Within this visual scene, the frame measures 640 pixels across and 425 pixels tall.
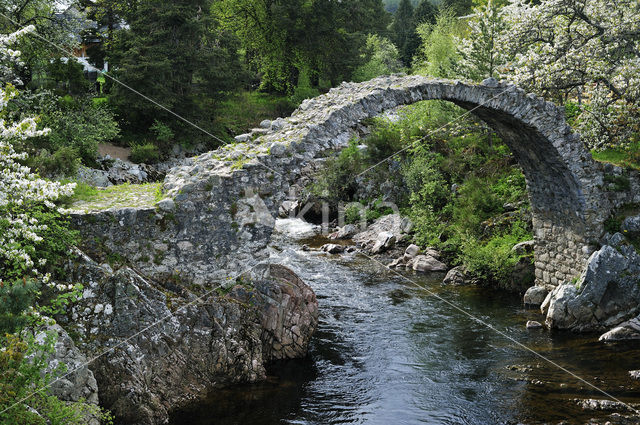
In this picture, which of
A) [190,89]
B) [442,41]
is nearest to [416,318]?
[190,89]

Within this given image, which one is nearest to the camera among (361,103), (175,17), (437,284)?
(361,103)

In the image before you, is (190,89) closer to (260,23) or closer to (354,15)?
(260,23)

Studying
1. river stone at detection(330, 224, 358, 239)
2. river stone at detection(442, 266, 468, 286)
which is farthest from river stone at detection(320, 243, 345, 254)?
river stone at detection(442, 266, 468, 286)

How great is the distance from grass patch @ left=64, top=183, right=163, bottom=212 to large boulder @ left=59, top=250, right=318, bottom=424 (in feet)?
4.29

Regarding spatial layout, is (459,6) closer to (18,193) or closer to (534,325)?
(534,325)

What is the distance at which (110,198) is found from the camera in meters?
10.5

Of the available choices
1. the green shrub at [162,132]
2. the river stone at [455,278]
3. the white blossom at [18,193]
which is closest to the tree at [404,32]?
the green shrub at [162,132]

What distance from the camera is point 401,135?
27.4m

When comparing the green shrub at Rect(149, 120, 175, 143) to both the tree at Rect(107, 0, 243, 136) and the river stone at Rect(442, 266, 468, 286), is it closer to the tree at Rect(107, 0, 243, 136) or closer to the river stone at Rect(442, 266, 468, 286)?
the tree at Rect(107, 0, 243, 136)

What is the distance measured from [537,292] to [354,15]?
3827cm

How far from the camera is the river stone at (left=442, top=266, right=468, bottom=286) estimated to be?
17.4 meters

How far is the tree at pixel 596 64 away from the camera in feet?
48.6

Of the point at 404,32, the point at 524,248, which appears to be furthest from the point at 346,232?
the point at 404,32

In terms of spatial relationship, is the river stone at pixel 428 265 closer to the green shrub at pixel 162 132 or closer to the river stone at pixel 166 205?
the river stone at pixel 166 205
